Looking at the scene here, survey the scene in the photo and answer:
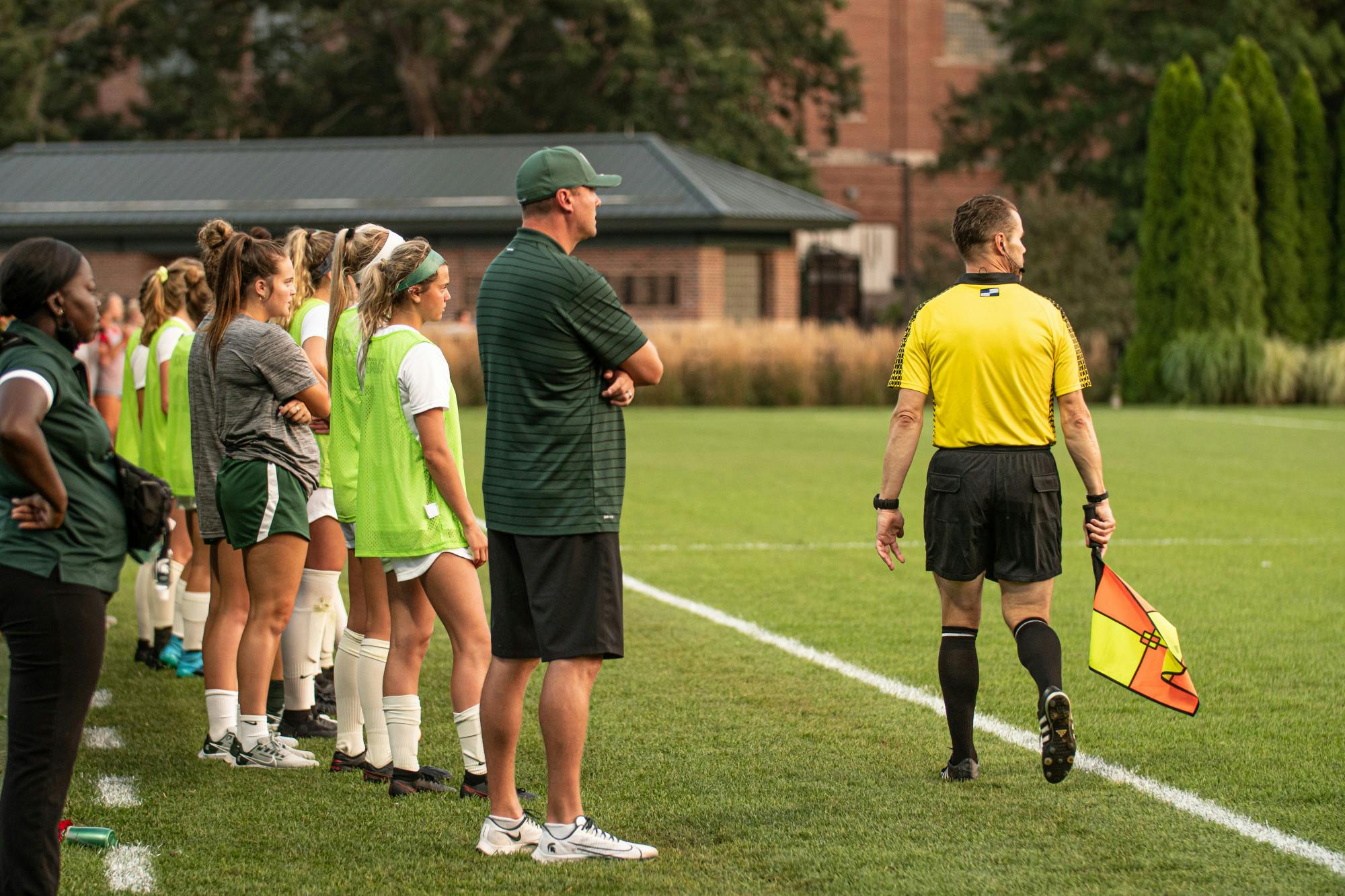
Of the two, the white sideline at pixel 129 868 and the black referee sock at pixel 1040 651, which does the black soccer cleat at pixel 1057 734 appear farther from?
the white sideline at pixel 129 868

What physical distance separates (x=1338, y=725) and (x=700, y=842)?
2.99 m

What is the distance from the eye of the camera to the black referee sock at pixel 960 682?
18.5ft

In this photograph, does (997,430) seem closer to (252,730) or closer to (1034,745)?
(1034,745)

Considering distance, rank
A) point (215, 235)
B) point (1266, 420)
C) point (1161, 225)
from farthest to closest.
→ 1. point (1161, 225)
2. point (1266, 420)
3. point (215, 235)

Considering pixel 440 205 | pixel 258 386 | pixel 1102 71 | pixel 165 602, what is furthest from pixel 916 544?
pixel 1102 71

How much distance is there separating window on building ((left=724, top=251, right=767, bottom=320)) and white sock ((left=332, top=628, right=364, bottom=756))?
33.4m

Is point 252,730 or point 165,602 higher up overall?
point 252,730

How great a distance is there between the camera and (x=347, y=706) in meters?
6.00

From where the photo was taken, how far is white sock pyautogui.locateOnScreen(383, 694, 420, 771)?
5547 mm

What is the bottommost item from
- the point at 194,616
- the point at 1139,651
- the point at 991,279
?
the point at 194,616

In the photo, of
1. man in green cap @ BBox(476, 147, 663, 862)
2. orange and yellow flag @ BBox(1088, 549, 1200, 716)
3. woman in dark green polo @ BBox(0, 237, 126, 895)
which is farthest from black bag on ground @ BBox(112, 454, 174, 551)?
orange and yellow flag @ BBox(1088, 549, 1200, 716)

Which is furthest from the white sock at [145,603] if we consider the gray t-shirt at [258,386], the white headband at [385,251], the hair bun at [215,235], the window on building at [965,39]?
the window on building at [965,39]

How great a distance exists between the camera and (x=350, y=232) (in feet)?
19.7

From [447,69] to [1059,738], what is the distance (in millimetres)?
46361
